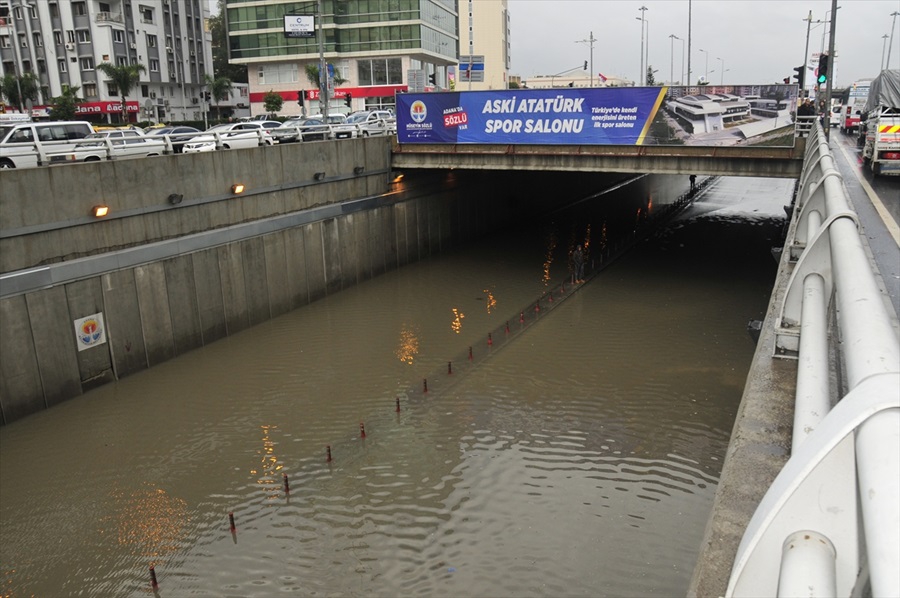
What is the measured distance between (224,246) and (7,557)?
475 inches

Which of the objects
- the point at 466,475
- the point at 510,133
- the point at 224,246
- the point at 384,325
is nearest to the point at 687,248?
the point at 510,133

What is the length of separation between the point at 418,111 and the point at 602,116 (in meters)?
7.87

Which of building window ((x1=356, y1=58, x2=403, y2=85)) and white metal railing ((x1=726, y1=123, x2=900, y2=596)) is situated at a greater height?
building window ((x1=356, y1=58, x2=403, y2=85))

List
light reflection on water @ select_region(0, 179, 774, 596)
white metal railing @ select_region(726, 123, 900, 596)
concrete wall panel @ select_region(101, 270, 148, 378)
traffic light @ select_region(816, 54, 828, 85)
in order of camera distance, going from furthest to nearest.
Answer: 1. traffic light @ select_region(816, 54, 828, 85)
2. concrete wall panel @ select_region(101, 270, 148, 378)
3. light reflection on water @ select_region(0, 179, 774, 596)
4. white metal railing @ select_region(726, 123, 900, 596)

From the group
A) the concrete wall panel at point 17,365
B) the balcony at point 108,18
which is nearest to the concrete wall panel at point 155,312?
the concrete wall panel at point 17,365

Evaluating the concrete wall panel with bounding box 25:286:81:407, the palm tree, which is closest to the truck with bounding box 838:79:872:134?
the concrete wall panel with bounding box 25:286:81:407

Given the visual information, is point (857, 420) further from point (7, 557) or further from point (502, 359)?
point (502, 359)

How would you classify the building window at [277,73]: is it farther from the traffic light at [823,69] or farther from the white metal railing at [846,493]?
the white metal railing at [846,493]

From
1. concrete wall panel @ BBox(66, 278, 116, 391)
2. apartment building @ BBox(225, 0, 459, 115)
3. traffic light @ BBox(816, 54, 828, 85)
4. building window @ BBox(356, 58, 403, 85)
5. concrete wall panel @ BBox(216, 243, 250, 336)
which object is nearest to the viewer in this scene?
concrete wall panel @ BBox(66, 278, 116, 391)

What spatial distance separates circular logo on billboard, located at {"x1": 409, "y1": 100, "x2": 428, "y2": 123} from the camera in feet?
97.7

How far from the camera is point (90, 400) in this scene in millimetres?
17266

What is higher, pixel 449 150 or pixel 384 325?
pixel 449 150

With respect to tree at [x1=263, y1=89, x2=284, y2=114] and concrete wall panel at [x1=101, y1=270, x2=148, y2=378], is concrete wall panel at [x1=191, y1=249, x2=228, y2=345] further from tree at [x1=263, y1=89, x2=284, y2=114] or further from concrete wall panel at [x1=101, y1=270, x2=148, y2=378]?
tree at [x1=263, y1=89, x2=284, y2=114]

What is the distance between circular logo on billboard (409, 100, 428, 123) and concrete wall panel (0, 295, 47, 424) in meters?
17.8
